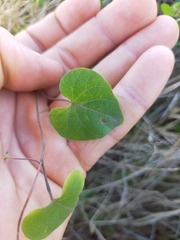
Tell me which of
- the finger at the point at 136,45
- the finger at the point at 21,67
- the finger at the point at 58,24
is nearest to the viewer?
the finger at the point at 21,67

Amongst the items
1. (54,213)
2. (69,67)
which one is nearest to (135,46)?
(69,67)

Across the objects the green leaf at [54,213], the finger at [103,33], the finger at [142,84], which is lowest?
the green leaf at [54,213]

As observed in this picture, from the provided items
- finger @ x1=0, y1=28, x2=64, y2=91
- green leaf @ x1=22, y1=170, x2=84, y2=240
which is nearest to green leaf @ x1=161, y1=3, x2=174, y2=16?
finger @ x1=0, y1=28, x2=64, y2=91

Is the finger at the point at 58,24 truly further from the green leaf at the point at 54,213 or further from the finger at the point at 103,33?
the green leaf at the point at 54,213

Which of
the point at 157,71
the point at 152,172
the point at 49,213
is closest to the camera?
the point at 49,213

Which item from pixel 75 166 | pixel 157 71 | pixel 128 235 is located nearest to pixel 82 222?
pixel 128 235

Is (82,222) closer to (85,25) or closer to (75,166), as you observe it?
(75,166)

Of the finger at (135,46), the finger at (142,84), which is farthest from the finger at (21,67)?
the finger at (142,84)

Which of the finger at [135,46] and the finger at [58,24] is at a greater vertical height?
the finger at [58,24]
